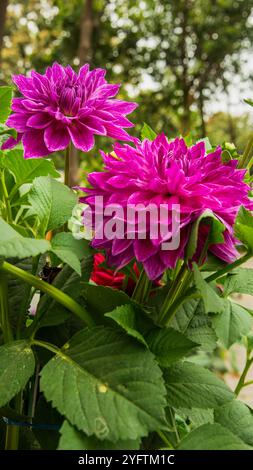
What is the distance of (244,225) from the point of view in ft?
0.89

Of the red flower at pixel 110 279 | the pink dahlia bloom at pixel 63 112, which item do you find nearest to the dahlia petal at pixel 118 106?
the pink dahlia bloom at pixel 63 112

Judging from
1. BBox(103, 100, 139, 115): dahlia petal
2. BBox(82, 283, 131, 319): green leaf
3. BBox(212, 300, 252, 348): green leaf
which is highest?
BBox(103, 100, 139, 115): dahlia petal

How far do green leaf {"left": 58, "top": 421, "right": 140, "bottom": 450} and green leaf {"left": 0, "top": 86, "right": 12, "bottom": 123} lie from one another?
18 cm

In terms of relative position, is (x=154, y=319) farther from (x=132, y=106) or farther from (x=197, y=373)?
(x=132, y=106)

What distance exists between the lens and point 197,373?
28 cm

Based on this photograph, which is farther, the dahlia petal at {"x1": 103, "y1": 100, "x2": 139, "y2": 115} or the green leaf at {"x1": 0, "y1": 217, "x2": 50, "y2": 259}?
the dahlia petal at {"x1": 103, "y1": 100, "x2": 139, "y2": 115}

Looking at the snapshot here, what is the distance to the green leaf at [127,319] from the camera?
0.26 m

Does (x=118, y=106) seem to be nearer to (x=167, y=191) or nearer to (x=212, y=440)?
(x=167, y=191)

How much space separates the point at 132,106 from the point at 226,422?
20cm

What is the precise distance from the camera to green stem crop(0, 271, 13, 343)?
30 cm

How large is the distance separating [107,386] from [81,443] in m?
0.03

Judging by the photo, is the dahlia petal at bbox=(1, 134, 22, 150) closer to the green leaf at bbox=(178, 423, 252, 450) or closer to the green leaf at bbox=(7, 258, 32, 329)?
the green leaf at bbox=(7, 258, 32, 329)

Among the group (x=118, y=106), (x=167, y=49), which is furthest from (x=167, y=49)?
(x=118, y=106)

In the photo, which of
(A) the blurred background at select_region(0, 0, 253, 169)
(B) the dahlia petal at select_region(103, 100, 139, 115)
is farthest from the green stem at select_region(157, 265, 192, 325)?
(A) the blurred background at select_region(0, 0, 253, 169)
